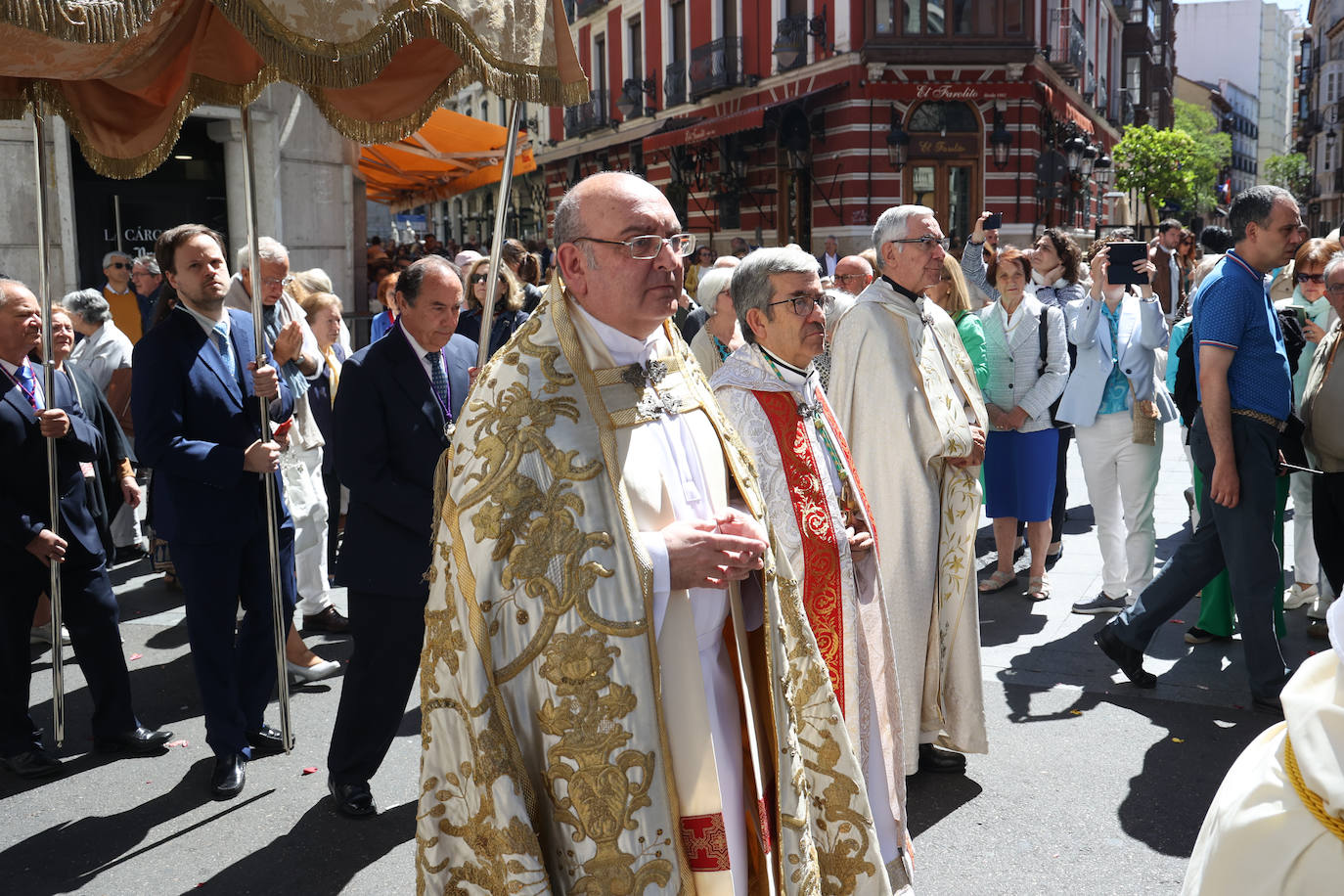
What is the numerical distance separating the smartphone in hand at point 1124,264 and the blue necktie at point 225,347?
4.75 m

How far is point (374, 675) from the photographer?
4.11 m

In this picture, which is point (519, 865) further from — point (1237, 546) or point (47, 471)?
point (1237, 546)

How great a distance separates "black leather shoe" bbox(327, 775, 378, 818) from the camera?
13.8 feet

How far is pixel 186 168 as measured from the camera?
11859 mm

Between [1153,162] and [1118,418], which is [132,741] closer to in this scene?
[1118,418]

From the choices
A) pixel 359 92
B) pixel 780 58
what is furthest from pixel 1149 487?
pixel 780 58

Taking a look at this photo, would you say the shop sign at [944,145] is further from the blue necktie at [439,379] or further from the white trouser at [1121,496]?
the blue necktie at [439,379]

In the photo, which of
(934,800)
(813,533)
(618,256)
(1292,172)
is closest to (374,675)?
(813,533)

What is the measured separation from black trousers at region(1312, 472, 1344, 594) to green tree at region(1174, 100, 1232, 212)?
177 ft

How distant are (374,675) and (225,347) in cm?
140

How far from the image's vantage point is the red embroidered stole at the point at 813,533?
140 inches

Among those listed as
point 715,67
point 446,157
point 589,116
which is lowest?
point 446,157

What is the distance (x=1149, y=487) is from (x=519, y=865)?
5.38 m

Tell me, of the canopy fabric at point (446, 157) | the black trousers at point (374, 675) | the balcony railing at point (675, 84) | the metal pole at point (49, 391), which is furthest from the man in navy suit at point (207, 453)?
the balcony railing at point (675, 84)
